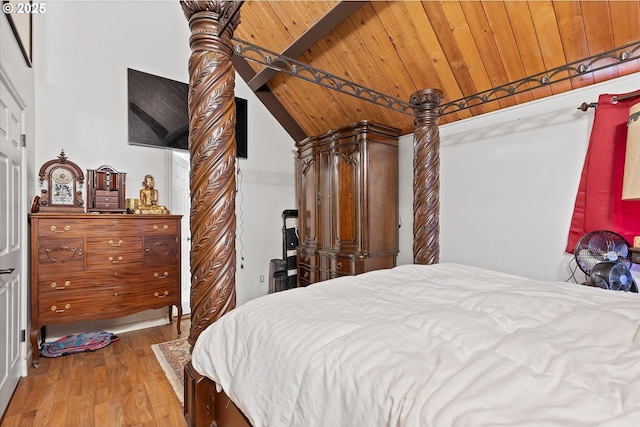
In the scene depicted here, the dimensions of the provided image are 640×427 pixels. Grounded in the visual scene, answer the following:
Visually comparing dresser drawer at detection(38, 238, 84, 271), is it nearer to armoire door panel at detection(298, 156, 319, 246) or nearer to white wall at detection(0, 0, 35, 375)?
white wall at detection(0, 0, 35, 375)

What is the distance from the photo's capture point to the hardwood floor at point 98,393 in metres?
1.66

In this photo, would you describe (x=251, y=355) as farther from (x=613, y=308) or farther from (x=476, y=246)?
(x=476, y=246)

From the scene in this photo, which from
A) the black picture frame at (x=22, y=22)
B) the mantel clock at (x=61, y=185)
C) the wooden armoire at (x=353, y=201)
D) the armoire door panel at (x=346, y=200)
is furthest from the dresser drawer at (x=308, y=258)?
the black picture frame at (x=22, y=22)

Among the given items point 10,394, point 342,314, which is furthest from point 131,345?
point 342,314

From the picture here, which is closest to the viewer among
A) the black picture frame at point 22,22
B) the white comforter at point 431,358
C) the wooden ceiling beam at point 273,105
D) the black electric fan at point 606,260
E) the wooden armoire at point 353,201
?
the white comforter at point 431,358

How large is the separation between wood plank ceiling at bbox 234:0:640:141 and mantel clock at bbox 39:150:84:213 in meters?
2.13

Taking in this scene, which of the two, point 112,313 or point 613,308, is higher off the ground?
point 613,308

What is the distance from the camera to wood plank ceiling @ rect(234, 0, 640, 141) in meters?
1.89

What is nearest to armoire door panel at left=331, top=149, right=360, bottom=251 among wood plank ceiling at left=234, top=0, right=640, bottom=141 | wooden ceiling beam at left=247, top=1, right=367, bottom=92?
wood plank ceiling at left=234, top=0, right=640, bottom=141

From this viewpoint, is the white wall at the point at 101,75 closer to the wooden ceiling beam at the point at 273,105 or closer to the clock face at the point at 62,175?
the clock face at the point at 62,175

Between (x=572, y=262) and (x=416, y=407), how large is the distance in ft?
7.60

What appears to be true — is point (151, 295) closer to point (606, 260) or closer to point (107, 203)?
point (107, 203)

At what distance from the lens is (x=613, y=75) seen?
199cm

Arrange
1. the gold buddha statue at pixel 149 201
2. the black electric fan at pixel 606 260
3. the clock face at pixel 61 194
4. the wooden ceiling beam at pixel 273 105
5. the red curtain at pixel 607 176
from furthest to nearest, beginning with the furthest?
the wooden ceiling beam at pixel 273 105 < the gold buddha statue at pixel 149 201 < the clock face at pixel 61 194 < the red curtain at pixel 607 176 < the black electric fan at pixel 606 260
